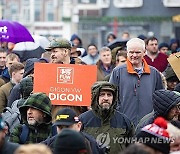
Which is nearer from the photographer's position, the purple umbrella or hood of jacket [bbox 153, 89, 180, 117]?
hood of jacket [bbox 153, 89, 180, 117]

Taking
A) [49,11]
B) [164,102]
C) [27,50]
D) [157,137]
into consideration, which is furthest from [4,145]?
[49,11]

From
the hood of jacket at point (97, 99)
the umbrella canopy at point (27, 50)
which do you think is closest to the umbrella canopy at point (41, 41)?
the umbrella canopy at point (27, 50)

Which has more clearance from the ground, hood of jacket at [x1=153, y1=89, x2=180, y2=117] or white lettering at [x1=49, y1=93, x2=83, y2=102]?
hood of jacket at [x1=153, y1=89, x2=180, y2=117]

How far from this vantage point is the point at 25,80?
12.6 meters

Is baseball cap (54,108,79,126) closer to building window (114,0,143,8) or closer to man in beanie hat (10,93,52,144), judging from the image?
man in beanie hat (10,93,52,144)

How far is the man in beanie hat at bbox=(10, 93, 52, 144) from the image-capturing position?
34.3ft

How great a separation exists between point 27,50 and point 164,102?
810 centimetres

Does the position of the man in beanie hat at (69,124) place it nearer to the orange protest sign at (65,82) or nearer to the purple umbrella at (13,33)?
the orange protest sign at (65,82)

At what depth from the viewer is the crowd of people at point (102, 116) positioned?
8.41 m

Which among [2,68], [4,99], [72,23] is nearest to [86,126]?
[4,99]

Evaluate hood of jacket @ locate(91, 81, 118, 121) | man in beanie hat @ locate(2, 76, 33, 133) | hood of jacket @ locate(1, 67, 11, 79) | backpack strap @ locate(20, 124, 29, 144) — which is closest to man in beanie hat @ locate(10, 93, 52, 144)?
backpack strap @ locate(20, 124, 29, 144)

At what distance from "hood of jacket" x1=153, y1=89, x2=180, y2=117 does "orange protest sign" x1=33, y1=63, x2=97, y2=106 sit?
1.51 metres

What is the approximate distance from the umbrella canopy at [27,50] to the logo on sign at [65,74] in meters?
5.85

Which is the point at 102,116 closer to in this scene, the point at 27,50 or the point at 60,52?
the point at 60,52
